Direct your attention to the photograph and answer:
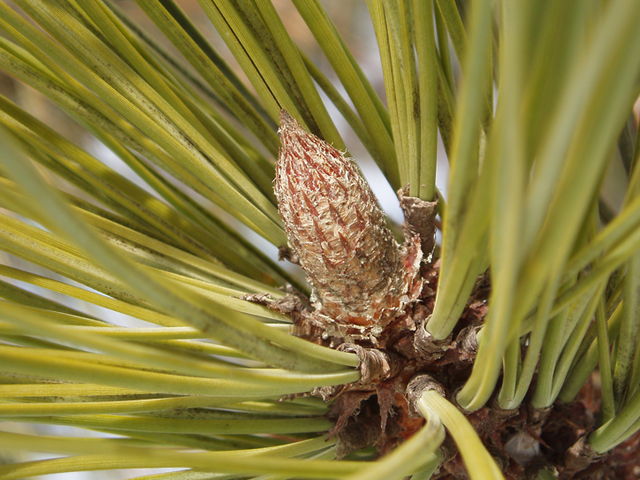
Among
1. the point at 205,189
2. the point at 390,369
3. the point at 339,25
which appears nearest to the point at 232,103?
the point at 205,189

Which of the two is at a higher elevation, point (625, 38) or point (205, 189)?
point (205, 189)

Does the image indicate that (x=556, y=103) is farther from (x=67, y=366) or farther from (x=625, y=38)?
(x=67, y=366)

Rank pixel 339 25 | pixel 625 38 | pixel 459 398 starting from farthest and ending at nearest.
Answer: pixel 339 25 → pixel 459 398 → pixel 625 38

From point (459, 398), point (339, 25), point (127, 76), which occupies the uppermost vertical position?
point (339, 25)

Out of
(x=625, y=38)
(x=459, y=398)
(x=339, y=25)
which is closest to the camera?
(x=625, y=38)

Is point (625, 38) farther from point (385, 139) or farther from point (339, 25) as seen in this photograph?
point (339, 25)

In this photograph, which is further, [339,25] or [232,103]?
[339,25]
